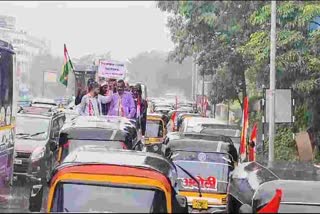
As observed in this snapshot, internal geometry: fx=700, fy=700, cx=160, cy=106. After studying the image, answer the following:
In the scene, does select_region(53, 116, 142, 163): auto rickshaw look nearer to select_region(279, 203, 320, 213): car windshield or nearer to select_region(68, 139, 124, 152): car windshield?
select_region(68, 139, 124, 152): car windshield

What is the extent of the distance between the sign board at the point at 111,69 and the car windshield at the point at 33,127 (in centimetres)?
656

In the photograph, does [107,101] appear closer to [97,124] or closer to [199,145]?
[97,124]

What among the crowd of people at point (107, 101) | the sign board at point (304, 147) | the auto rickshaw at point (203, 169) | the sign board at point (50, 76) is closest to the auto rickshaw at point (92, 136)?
the auto rickshaw at point (203, 169)

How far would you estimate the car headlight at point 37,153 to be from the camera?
15.4 m

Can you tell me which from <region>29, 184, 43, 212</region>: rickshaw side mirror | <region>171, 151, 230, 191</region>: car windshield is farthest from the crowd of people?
<region>29, 184, 43, 212</region>: rickshaw side mirror

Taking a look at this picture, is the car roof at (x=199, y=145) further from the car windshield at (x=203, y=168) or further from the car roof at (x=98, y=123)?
the car roof at (x=98, y=123)

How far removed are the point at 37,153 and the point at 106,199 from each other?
31.6ft

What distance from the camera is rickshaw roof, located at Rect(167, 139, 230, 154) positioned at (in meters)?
11.7

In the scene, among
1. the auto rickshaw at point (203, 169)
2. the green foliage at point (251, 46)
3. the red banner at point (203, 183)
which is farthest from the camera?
the green foliage at point (251, 46)

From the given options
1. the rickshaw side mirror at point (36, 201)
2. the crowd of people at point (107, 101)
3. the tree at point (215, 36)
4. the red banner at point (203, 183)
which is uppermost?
the tree at point (215, 36)

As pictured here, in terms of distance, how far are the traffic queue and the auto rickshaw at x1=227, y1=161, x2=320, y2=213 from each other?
11mm

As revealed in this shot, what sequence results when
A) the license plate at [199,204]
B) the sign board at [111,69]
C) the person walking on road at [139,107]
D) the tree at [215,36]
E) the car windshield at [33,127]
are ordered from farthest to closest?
the tree at [215,36] < the sign board at [111,69] < the person walking on road at [139,107] < the car windshield at [33,127] < the license plate at [199,204]

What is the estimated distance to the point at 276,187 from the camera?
25.9ft

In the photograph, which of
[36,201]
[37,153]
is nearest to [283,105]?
[37,153]
